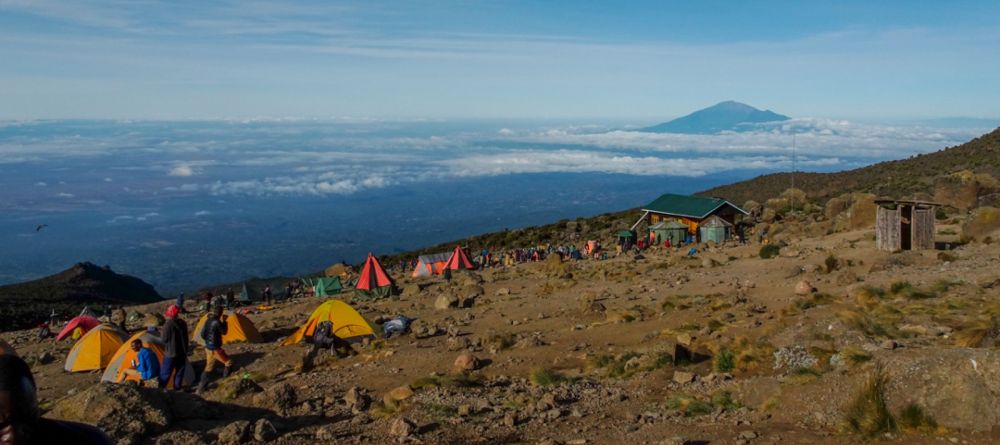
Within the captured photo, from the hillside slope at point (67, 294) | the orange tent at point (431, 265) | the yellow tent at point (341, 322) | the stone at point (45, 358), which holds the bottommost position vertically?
the hillside slope at point (67, 294)

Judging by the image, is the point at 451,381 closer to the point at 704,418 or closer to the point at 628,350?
the point at 628,350

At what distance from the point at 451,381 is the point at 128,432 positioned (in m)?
3.79

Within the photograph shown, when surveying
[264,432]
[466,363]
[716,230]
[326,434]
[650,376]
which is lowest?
[716,230]

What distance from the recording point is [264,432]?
6867mm

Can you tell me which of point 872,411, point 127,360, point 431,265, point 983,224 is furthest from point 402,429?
point 431,265

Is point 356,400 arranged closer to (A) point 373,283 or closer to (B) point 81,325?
(B) point 81,325

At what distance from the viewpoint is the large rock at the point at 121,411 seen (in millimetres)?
6625

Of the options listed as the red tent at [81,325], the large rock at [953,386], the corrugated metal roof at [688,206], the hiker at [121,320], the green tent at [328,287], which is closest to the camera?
the large rock at [953,386]

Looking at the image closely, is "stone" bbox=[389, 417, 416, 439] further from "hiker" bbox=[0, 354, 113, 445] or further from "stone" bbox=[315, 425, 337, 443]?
"hiker" bbox=[0, 354, 113, 445]

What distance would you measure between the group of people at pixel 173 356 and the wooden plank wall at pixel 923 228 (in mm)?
15977

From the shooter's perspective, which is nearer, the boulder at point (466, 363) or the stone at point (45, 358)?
the boulder at point (466, 363)

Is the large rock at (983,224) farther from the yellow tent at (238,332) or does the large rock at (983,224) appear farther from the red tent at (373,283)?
the yellow tent at (238,332)

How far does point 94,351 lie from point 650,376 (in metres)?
10.6

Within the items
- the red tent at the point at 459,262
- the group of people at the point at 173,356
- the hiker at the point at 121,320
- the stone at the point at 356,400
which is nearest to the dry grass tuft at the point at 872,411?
the stone at the point at 356,400
